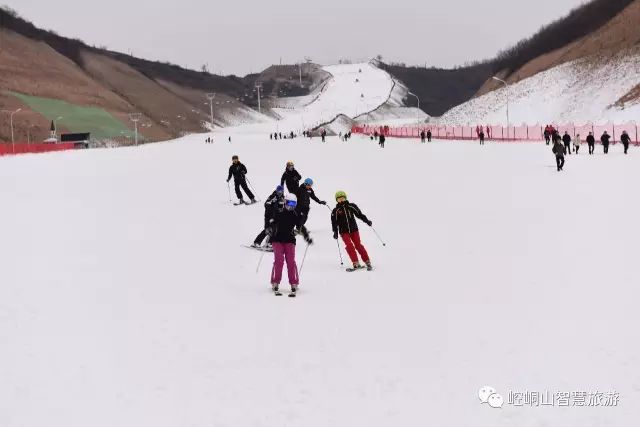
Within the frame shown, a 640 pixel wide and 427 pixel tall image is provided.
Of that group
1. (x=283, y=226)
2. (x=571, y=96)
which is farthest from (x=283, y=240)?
(x=571, y=96)

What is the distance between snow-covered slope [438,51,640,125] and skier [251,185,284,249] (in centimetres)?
6668

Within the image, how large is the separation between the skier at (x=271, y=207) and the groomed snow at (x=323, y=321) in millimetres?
645

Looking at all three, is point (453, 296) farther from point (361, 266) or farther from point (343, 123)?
point (343, 123)

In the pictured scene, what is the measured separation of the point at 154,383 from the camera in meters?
6.52

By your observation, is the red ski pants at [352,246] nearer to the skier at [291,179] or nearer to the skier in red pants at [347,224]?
the skier in red pants at [347,224]

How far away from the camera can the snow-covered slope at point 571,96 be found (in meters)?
91.0

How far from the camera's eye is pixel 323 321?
861 centimetres

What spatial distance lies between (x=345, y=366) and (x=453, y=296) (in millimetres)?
3049

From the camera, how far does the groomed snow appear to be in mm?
5984

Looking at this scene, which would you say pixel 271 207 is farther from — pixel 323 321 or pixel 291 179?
pixel 291 179

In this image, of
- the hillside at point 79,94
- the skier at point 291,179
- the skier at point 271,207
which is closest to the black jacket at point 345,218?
the skier at point 271,207

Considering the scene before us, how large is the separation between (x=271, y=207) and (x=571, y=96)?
101 m

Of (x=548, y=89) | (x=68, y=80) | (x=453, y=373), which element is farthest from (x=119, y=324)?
(x=68, y=80)

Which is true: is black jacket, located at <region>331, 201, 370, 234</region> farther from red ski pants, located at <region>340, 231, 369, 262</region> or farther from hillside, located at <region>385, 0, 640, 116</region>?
hillside, located at <region>385, 0, 640, 116</region>
